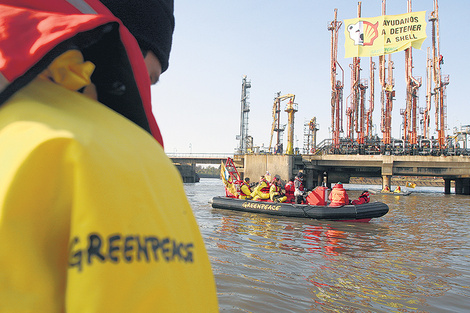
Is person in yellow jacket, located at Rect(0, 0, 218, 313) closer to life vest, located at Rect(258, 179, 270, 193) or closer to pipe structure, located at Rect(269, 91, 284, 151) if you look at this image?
life vest, located at Rect(258, 179, 270, 193)

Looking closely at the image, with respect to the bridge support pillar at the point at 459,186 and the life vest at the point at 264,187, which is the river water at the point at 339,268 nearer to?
the life vest at the point at 264,187

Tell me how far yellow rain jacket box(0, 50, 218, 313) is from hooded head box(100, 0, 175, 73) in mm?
424

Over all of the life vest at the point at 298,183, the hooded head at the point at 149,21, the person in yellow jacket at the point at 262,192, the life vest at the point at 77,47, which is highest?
the hooded head at the point at 149,21

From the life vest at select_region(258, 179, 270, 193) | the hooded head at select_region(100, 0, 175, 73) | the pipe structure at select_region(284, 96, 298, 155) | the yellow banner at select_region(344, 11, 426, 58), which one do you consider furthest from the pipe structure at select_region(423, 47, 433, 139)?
the hooded head at select_region(100, 0, 175, 73)

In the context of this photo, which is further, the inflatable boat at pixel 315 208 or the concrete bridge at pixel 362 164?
the concrete bridge at pixel 362 164

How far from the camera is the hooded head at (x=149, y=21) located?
88cm

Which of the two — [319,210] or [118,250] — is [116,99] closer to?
[118,250]

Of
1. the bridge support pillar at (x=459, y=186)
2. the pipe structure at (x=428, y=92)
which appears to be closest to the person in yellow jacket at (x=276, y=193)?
the bridge support pillar at (x=459, y=186)

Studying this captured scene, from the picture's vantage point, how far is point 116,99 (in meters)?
0.71

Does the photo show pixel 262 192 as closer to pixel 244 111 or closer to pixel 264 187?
pixel 264 187

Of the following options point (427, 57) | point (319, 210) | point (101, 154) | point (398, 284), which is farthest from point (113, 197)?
point (427, 57)

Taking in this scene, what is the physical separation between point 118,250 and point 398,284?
19.1 ft

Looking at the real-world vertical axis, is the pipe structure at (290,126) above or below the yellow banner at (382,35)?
below

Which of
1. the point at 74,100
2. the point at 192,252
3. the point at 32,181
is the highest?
the point at 74,100
